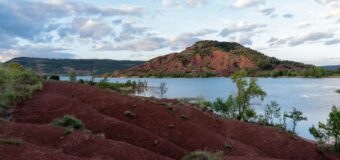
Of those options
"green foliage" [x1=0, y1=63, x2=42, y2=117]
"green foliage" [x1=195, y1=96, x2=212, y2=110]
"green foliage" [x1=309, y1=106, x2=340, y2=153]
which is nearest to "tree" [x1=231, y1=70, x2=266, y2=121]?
"green foliage" [x1=195, y1=96, x2=212, y2=110]

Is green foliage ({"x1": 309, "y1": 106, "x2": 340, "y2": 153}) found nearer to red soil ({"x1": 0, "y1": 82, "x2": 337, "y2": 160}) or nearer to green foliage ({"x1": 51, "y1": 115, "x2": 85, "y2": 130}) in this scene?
red soil ({"x1": 0, "y1": 82, "x2": 337, "y2": 160})

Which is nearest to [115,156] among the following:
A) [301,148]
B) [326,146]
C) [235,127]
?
[235,127]

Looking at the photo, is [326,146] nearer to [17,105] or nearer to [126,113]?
[126,113]

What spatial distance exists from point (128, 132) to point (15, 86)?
9.33 metres

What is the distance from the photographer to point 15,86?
88.1ft

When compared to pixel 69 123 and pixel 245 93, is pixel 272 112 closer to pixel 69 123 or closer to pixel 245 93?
pixel 245 93

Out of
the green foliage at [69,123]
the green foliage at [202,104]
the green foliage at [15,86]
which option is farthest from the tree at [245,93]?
the green foliage at [69,123]

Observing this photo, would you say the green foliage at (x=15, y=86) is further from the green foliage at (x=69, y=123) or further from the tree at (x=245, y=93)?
the tree at (x=245, y=93)

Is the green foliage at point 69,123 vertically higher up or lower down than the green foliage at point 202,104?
higher up

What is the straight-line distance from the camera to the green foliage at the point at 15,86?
960 inches

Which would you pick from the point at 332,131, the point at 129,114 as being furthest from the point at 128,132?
the point at 332,131

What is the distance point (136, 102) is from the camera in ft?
93.6

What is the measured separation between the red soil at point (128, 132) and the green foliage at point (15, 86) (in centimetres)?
64

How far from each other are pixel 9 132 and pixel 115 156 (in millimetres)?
5091
